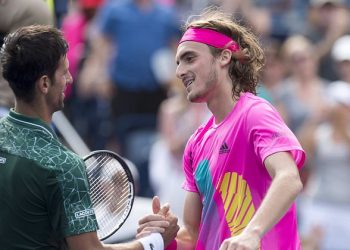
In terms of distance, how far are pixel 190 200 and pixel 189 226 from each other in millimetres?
146

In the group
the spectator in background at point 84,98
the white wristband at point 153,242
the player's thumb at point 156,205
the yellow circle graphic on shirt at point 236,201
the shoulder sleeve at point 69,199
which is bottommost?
the spectator in background at point 84,98

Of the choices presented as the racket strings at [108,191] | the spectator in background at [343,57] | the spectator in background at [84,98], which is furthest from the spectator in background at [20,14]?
the spectator in background at [84,98]

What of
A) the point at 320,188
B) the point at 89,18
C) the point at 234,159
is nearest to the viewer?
the point at 234,159

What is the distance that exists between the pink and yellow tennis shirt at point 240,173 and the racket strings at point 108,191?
1.35 ft

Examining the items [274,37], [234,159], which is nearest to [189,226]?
[234,159]

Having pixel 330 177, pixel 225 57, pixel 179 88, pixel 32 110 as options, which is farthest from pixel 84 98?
pixel 32 110

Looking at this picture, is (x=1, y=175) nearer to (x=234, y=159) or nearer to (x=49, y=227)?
(x=49, y=227)

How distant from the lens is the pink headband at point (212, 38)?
20.3 ft

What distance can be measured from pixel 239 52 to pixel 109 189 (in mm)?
Result: 990

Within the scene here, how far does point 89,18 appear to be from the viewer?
47.3ft

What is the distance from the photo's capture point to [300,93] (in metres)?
12.2

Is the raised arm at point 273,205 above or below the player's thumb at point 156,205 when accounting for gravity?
above

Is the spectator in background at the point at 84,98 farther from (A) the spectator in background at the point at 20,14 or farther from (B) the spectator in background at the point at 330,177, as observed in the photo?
(A) the spectator in background at the point at 20,14

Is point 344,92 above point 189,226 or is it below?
below
